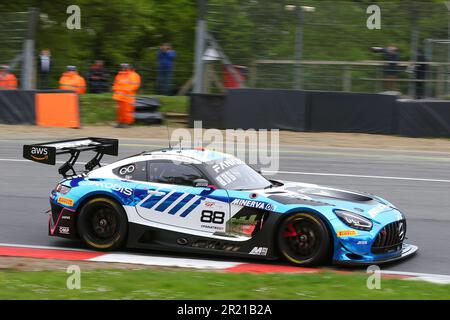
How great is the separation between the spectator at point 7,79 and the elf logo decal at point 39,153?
14140mm

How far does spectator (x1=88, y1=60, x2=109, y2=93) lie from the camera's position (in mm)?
25819

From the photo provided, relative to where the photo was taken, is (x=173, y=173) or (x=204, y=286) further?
(x=173, y=173)

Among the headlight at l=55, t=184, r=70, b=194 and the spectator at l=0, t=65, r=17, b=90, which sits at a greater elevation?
the spectator at l=0, t=65, r=17, b=90

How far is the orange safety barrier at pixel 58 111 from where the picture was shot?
73.4 feet

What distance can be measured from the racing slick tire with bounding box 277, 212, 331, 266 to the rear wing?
107 inches

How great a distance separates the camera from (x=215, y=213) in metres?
9.59

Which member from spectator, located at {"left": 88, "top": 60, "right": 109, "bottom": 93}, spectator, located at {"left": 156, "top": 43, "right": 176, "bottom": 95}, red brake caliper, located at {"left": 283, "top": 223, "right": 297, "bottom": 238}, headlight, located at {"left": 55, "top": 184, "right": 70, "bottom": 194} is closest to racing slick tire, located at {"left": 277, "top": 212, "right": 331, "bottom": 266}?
red brake caliper, located at {"left": 283, "top": 223, "right": 297, "bottom": 238}

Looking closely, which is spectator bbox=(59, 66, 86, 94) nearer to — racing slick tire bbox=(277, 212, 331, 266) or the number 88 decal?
the number 88 decal

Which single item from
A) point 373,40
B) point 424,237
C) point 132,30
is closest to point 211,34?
point 373,40

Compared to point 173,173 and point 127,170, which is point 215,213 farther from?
point 127,170

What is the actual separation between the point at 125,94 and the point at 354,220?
1462cm

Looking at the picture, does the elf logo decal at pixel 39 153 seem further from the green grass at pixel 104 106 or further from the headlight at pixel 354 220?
the green grass at pixel 104 106

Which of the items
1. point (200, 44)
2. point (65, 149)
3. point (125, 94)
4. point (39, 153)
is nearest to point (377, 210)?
point (65, 149)

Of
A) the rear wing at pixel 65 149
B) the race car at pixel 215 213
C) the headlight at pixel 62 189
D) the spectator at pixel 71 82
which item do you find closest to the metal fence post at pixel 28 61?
the spectator at pixel 71 82
